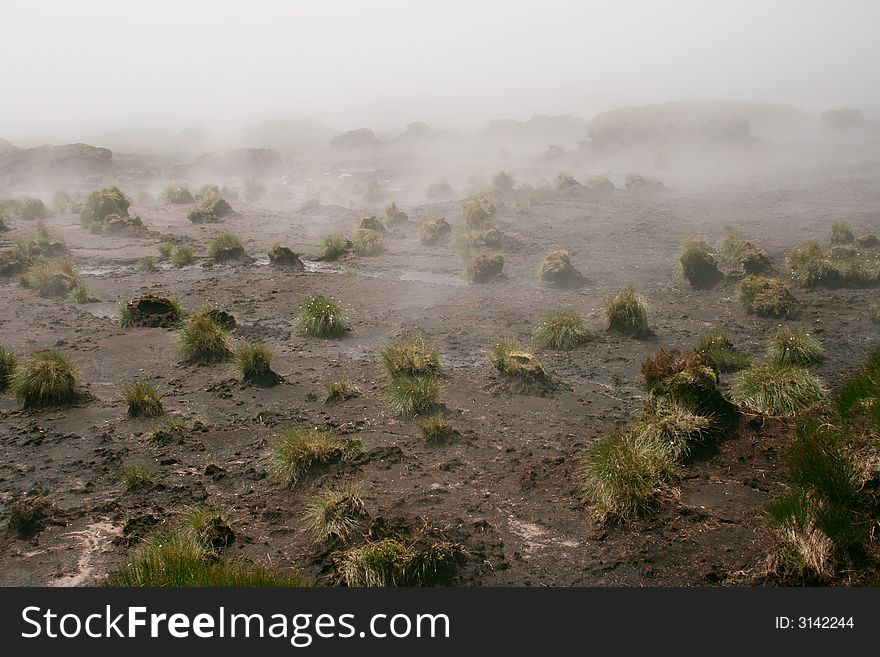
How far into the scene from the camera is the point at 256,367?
1403cm

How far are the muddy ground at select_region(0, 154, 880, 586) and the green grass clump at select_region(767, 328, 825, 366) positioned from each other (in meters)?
0.48

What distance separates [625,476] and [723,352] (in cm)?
640

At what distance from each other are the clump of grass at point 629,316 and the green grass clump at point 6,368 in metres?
13.8

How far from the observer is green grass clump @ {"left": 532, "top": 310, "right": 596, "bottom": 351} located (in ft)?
52.0

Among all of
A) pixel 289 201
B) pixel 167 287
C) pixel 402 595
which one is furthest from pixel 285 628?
pixel 289 201

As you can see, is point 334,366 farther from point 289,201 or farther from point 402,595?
point 289,201

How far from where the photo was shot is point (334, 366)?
49.9ft

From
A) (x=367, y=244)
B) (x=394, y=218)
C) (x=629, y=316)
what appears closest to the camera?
(x=629, y=316)

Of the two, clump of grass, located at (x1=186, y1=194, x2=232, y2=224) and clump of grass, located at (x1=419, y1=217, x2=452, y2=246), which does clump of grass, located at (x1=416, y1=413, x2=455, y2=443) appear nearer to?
clump of grass, located at (x1=419, y1=217, x2=452, y2=246)

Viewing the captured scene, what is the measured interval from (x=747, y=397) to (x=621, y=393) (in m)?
3.07

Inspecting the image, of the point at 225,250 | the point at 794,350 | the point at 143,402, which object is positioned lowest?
the point at 143,402

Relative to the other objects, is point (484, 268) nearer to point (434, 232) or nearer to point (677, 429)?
point (434, 232)

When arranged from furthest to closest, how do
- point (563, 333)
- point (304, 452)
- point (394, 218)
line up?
point (394, 218) → point (563, 333) → point (304, 452)

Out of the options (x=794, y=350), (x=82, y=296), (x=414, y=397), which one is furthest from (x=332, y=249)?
(x=794, y=350)
